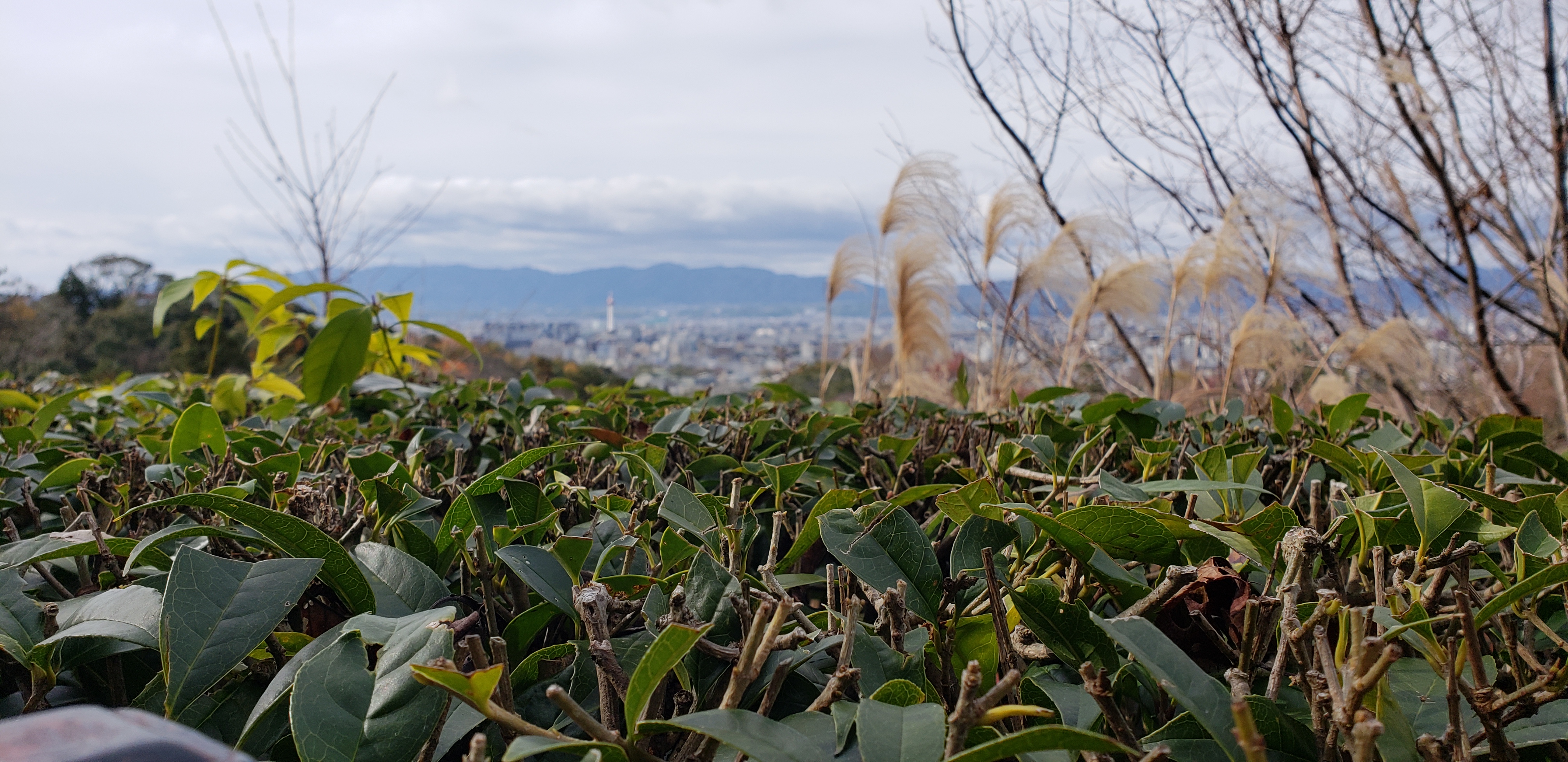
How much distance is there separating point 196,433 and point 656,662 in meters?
0.93

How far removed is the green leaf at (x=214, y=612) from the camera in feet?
1.55

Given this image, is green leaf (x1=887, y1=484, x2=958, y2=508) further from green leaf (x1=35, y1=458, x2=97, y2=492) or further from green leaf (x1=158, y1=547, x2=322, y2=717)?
green leaf (x1=35, y1=458, x2=97, y2=492)

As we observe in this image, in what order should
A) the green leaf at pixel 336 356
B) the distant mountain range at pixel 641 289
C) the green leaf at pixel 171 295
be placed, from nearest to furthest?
the green leaf at pixel 336 356, the green leaf at pixel 171 295, the distant mountain range at pixel 641 289

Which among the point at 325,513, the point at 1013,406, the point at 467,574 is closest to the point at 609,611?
the point at 467,574

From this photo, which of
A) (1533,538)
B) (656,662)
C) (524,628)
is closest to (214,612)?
(524,628)

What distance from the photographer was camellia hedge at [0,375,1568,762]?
42 cm

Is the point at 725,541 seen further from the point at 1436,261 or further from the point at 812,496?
the point at 1436,261

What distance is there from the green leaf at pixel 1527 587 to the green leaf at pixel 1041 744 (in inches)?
9.6

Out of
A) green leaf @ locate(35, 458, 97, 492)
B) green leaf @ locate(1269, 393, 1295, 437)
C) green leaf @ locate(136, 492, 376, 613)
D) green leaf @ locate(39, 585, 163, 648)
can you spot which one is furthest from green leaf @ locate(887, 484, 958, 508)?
green leaf @ locate(35, 458, 97, 492)

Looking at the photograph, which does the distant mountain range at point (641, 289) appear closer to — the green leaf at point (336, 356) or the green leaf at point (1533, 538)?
the green leaf at point (336, 356)

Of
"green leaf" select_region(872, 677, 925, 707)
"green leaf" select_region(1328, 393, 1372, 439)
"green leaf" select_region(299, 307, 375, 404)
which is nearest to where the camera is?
"green leaf" select_region(872, 677, 925, 707)

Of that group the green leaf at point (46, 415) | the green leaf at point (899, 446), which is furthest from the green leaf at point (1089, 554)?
the green leaf at point (46, 415)

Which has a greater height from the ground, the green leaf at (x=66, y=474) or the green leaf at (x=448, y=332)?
the green leaf at (x=448, y=332)

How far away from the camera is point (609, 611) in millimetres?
543
